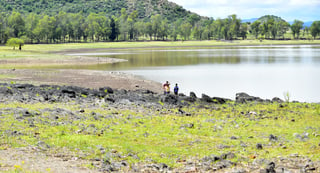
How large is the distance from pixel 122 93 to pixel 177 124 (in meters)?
12.0

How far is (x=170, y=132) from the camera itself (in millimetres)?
19484

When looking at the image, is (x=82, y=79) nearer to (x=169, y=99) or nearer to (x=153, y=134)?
(x=169, y=99)

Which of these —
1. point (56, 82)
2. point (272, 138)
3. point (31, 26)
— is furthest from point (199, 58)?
point (31, 26)

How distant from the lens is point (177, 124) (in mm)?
21406

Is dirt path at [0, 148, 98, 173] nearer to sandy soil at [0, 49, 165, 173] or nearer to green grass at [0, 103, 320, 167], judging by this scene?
sandy soil at [0, 49, 165, 173]

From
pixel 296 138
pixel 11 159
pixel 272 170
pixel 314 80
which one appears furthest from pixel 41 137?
pixel 314 80

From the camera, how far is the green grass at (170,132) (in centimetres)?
1563

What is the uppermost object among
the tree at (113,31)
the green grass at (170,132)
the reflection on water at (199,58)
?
the tree at (113,31)

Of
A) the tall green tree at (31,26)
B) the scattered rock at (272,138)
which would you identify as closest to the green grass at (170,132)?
the scattered rock at (272,138)

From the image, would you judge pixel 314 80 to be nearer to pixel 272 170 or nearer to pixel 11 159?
pixel 272 170

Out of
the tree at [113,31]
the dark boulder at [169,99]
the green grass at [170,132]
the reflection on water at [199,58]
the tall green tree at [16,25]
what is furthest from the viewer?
the tree at [113,31]

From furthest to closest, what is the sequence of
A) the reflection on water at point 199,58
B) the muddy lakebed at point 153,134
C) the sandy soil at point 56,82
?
the reflection on water at point 199,58 → the muddy lakebed at point 153,134 → the sandy soil at point 56,82

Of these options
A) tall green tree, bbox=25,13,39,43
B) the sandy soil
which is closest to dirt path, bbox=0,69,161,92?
the sandy soil

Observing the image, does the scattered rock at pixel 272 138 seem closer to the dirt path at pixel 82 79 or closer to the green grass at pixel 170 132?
the green grass at pixel 170 132
